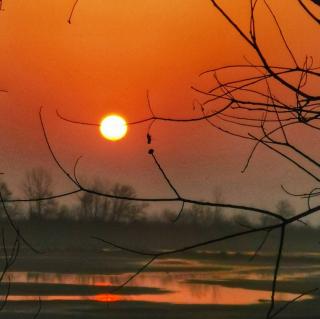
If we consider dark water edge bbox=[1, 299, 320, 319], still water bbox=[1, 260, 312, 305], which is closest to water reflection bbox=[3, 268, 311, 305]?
still water bbox=[1, 260, 312, 305]

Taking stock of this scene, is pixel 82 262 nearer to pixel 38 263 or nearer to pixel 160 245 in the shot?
pixel 38 263

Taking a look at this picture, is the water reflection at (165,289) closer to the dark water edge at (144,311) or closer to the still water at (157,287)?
the still water at (157,287)

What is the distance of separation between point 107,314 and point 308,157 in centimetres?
1589

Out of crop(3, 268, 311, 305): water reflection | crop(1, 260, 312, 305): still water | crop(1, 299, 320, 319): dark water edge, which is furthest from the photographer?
crop(1, 260, 312, 305): still water

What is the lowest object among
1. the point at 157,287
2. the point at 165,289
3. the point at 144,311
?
the point at 144,311

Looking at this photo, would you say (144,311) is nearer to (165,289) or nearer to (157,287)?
(165,289)

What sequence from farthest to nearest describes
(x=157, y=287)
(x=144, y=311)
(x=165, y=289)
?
(x=157, y=287), (x=165, y=289), (x=144, y=311)

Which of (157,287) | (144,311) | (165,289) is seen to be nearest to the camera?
(144,311)

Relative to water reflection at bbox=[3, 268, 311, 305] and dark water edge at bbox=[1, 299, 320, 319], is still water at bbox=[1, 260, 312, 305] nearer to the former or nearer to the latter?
water reflection at bbox=[3, 268, 311, 305]

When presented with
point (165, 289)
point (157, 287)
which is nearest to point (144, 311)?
point (165, 289)

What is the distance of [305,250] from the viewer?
35.1m

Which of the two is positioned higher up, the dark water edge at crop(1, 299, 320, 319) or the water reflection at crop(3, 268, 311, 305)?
the water reflection at crop(3, 268, 311, 305)

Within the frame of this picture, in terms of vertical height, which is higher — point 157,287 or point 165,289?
point 157,287

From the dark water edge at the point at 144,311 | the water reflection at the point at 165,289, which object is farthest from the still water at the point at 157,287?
the dark water edge at the point at 144,311
